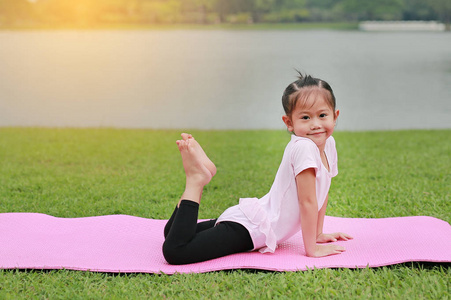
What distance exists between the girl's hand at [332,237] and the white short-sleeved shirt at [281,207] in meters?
0.22

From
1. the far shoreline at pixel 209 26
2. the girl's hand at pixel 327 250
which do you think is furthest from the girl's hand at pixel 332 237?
the far shoreline at pixel 209 26

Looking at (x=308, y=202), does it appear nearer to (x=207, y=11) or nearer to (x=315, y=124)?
(x=315, y=124)

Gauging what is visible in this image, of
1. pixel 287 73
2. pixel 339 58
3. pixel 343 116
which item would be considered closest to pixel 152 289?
pixel 343 116

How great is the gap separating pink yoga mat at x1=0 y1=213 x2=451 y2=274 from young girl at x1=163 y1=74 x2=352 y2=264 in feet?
0.21

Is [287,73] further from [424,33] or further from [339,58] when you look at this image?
[424,33]

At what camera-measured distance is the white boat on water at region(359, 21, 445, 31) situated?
17.3 metres

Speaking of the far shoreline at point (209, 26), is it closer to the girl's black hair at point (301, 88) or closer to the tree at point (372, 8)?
the tree at point (372, 8)

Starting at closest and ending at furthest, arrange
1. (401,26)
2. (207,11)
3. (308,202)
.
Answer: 1. (308,202)
2. (207,11)
3. (401,26)

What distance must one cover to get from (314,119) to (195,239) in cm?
66

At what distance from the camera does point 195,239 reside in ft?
6.95

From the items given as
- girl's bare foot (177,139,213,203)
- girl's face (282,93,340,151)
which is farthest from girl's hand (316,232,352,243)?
girl's bare foot (177,139,213,203)

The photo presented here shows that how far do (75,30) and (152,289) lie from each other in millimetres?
18455

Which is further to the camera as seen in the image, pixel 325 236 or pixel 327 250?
pixel 325 236

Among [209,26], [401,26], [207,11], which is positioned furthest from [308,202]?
[401,26]
